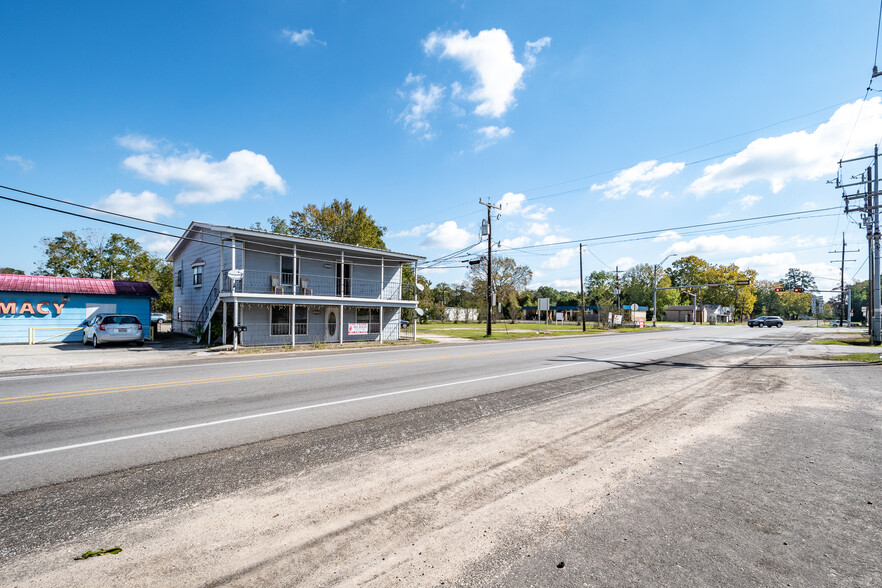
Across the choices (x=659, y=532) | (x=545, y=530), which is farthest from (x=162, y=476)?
(x=659, y=532)

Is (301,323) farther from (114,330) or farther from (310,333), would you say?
(114,330)

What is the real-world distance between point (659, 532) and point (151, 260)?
2184 inches

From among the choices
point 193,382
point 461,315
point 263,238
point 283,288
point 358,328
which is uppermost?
point 263,238

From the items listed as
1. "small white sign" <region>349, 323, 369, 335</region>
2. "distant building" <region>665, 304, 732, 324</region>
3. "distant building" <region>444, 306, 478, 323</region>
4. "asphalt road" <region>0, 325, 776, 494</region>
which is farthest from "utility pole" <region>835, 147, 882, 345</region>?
"distant building" <region>665, 304, 732, 324</region>

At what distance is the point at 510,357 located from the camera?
15.4 m

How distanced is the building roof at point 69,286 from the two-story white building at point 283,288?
10.1 feet

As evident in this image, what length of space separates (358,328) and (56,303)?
51.5 ft

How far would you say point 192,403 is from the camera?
7.34 meters

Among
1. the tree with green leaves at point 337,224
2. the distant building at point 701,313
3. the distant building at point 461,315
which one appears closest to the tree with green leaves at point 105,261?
the tree with green leaves at point 337,224

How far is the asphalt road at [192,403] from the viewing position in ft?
15.9

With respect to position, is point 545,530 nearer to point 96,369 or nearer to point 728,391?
point 728,391

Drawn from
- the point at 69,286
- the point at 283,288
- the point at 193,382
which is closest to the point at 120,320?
the point at 69,286

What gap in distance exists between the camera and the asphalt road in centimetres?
484

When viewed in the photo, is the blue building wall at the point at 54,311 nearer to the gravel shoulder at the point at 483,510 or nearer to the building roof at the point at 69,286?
the building roof at the point at 69,286
